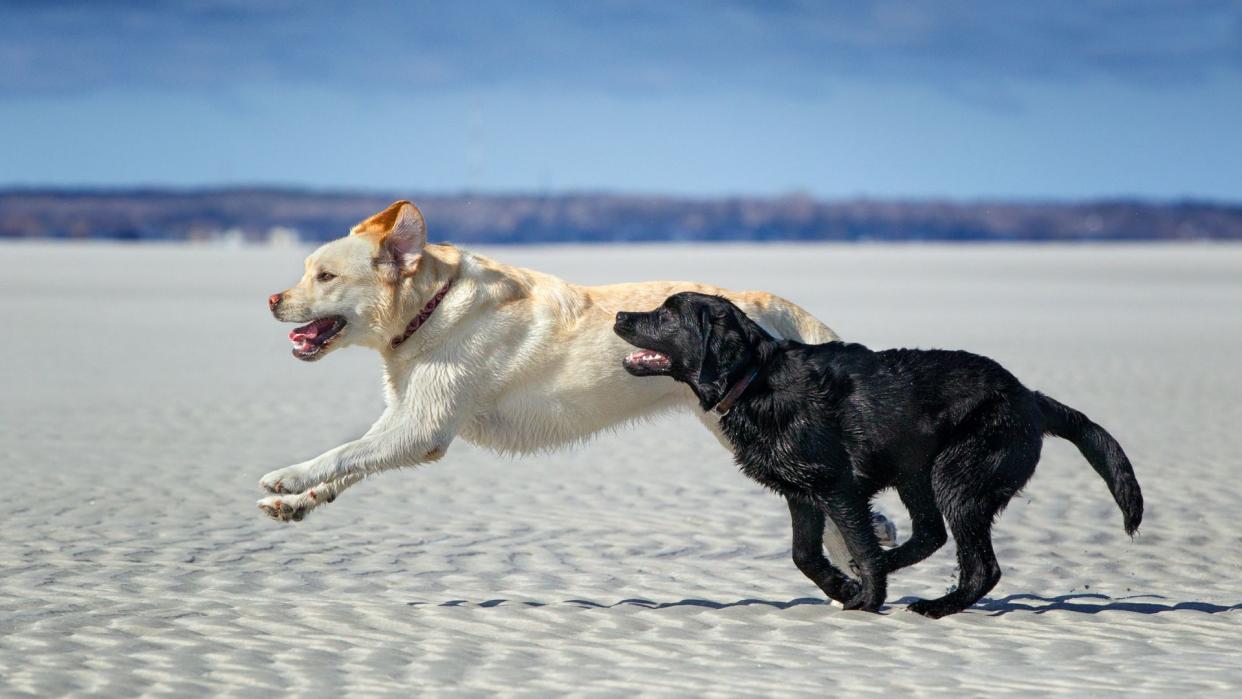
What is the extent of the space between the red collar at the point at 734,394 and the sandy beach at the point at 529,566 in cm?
89

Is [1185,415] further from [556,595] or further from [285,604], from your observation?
[285,604]

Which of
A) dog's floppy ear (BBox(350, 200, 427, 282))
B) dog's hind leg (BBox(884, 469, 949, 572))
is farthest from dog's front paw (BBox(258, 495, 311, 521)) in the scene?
dog's hind leg (BBox(884, 469, 949, 572))

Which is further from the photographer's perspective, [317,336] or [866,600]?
[317,336]

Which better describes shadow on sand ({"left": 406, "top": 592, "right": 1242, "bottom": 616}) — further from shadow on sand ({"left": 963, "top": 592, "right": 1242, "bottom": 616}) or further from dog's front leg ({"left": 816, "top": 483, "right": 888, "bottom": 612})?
dog's front leg ({"left": 816, "top": 483, "right": 888, "bottom": 612})

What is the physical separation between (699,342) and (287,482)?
1.77 metres

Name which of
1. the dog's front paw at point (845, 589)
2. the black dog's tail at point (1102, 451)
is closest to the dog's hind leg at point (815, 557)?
the dog's front paw at point (845, 589)

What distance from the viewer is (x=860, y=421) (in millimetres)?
6414

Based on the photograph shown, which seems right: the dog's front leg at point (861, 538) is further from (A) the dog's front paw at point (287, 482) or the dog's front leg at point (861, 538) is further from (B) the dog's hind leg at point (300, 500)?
(A) the dog's front paw at point (287, 482)

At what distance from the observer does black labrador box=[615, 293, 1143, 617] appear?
6379mm

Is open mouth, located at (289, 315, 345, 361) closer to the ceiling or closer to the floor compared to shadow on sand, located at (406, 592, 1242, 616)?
closer to the ceiling

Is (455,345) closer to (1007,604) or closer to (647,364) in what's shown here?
(647,364)

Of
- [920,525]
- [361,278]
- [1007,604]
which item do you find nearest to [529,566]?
[361,278]

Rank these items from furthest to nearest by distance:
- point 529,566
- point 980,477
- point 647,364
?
point 529,566
point 647,364
point 980,477

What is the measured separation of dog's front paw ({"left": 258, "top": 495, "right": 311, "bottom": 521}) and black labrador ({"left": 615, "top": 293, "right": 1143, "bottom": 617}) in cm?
150
